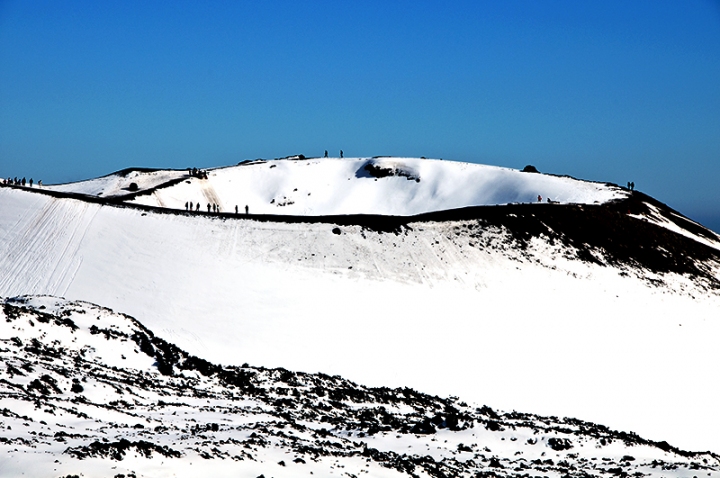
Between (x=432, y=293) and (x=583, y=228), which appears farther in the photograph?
(x=583, y=228)

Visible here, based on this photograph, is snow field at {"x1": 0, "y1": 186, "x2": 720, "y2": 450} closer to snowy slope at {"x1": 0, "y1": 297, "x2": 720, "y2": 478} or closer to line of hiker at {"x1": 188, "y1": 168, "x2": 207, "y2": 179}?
snowy slope at {"x1": 0, "y1": 297, "x2": 720, "y2": 478}

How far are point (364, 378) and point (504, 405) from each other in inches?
259

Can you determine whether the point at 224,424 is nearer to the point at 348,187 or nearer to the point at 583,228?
the point at 583,228

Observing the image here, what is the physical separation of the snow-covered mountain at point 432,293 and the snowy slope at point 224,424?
540cm

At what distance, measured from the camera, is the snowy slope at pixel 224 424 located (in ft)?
60.7

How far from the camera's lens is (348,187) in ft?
294

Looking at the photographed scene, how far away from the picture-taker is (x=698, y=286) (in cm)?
5731

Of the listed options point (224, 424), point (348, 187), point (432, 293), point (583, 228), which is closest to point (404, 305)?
point (432, 293)

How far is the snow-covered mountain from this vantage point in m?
41.0

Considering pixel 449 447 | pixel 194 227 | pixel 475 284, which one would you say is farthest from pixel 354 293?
pixel 449 447

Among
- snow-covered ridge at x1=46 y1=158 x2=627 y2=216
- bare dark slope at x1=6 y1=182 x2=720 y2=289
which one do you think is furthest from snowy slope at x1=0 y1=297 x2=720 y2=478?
Result: snow-covered ridge at x1=46 y1=158 x2=627 y2=216

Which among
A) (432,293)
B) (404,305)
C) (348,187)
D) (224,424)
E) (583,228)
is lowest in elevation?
(224,424)

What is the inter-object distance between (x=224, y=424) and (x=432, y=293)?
26.6 meters

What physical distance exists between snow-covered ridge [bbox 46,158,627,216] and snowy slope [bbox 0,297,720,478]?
4313cm
